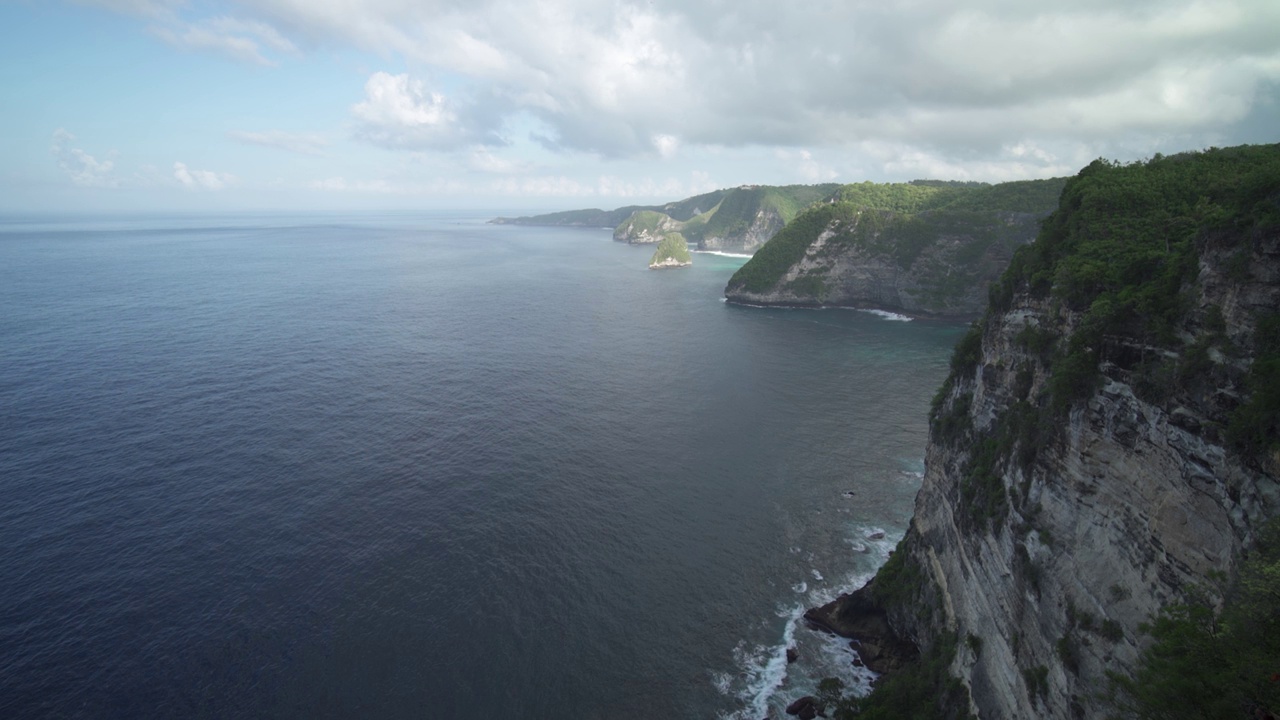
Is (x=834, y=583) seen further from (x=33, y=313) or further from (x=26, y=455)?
(x=33, y=313)

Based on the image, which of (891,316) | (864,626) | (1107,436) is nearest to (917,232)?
(891,316)

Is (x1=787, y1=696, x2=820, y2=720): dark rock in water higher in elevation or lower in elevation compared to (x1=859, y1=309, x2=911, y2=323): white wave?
lower

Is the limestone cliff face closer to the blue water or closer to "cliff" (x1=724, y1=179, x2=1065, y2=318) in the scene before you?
"cliff" (x1=724, y1=179, x2=1065, y2=318)

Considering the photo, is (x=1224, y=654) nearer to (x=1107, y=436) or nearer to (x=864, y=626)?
(x=1107, y=436)

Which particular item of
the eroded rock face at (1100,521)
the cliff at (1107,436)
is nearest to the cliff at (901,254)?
the cliff at (1107,436)

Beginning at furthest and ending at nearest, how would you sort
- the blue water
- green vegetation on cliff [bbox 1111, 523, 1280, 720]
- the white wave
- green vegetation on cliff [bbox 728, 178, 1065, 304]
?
green vegetation on cliff [bbox 728, 178, 1065, 304]
the white wave
the blue water
green vegetation on cliff [bbox 1111, 523, 1280, 720]

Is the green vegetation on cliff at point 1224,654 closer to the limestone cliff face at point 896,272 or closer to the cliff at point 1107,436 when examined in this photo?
the cliff at point 1107,436

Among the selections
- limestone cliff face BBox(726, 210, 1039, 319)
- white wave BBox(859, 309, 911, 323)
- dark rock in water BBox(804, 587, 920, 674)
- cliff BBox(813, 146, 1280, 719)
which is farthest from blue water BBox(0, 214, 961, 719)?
limestone cliff face BBox(726, 210, 1039, 319)
